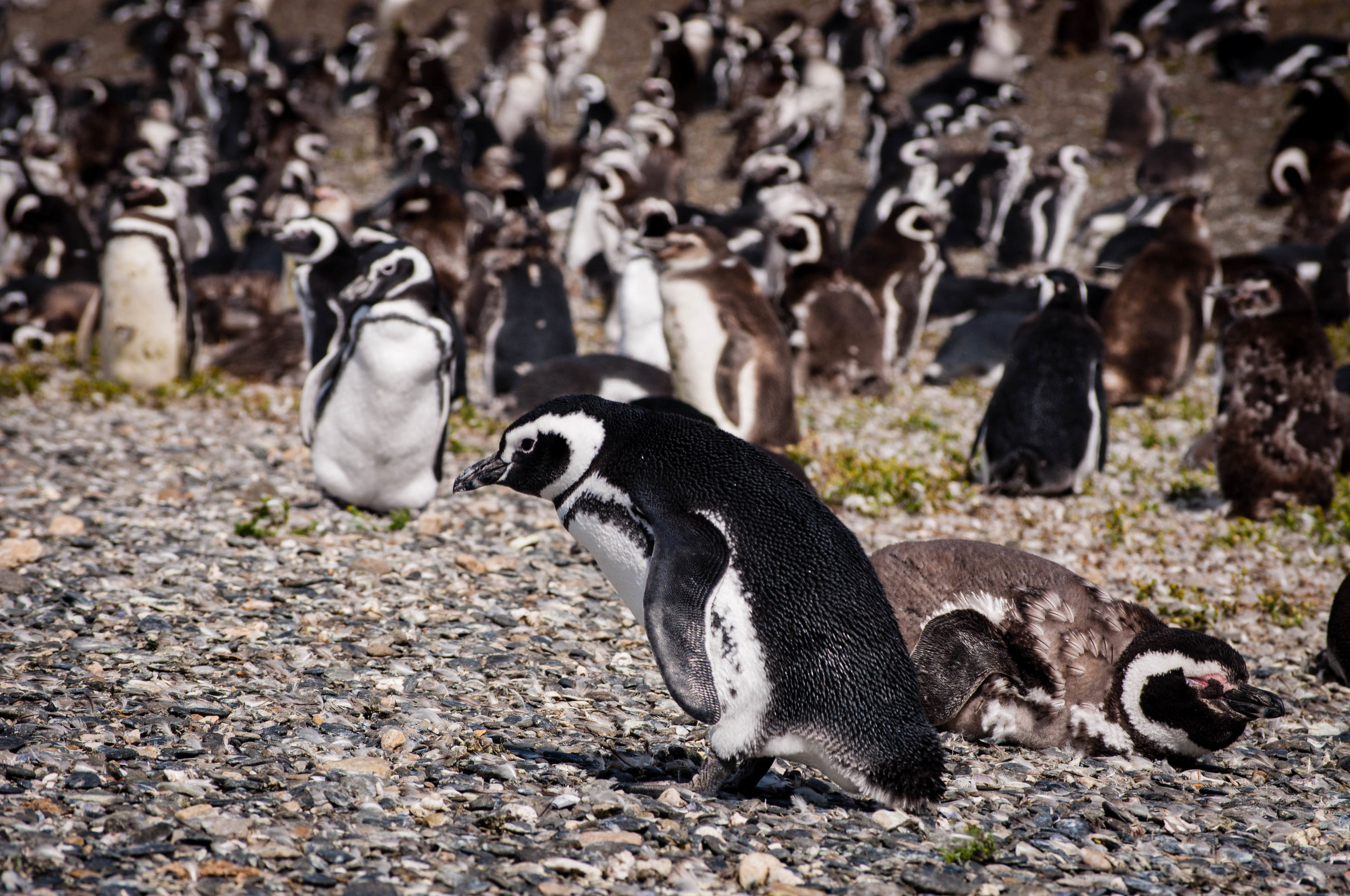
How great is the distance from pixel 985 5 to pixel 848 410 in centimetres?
1726

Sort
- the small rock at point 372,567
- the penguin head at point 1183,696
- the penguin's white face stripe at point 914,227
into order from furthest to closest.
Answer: the penguin's white face stripe at point 914,227, the small rock at point 372,567, the penguin head at point 1183,696

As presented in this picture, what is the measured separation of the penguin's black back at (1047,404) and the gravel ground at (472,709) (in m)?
0.29

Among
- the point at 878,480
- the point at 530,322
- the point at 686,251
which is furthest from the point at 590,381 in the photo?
the point at 878,480

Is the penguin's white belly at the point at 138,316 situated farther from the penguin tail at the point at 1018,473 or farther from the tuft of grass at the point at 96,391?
the penguin tail at the point at 1018,473

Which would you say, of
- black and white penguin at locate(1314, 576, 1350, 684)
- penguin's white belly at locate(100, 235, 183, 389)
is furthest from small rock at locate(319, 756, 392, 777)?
penguin's white belly at locate(100, 235, 183, 389)

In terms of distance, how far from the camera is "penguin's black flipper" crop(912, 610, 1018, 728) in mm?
3793

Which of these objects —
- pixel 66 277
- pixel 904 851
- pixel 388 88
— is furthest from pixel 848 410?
pixel 388 88

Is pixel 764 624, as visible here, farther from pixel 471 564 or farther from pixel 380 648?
pixel 471 564

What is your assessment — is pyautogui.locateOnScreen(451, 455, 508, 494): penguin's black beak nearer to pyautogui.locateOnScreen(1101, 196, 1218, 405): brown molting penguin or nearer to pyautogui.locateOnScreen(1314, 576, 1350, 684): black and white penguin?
pyautogui.locateOnScreen(1314, 576, 1350, 684): black and white penguin

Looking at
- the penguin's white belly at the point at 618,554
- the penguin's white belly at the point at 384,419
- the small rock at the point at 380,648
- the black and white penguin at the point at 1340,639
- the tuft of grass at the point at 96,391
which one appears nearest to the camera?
the penguin's white belly at the point at 618,554

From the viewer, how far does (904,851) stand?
3018mm

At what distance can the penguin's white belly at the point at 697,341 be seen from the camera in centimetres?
766

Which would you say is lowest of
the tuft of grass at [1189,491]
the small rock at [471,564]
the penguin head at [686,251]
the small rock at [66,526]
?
the small rock at [66,526]

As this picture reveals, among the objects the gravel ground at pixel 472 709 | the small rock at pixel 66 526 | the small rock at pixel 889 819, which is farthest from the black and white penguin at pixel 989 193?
the small rock at pixel 889 819
